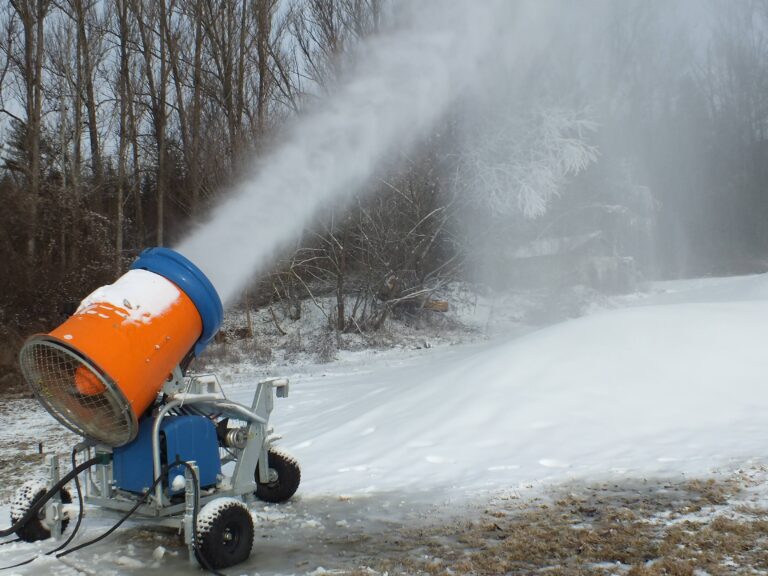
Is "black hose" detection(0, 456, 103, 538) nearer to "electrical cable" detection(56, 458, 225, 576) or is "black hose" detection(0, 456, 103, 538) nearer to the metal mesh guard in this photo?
the metal mesh guard

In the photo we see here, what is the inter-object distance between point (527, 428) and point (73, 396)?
12.1 ft

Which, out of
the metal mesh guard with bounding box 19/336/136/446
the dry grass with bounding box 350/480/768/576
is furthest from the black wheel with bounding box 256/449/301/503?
the metal mesh guard with bounding box 19/336/136/446

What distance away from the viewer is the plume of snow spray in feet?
17.3

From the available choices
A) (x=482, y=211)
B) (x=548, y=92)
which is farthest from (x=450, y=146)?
(x=548, y=92)

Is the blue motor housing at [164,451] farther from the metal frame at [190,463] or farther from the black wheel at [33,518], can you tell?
the black wheel at [33,518]

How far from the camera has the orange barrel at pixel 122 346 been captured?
376 cm

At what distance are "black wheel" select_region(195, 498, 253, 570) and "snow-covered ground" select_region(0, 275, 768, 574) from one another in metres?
0.10

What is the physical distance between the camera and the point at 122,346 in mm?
3793

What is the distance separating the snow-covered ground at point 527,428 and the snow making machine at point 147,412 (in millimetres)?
235

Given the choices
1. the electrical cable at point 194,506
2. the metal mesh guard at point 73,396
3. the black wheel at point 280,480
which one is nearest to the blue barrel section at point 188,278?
the metal mesh guard at point 73,396

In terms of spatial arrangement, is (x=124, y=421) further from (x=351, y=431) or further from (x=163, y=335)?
(x=351, y=431)

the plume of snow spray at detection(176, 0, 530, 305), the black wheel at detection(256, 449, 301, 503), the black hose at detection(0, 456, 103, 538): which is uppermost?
the plume of snow spray at detection(176, 0, 530, 305)

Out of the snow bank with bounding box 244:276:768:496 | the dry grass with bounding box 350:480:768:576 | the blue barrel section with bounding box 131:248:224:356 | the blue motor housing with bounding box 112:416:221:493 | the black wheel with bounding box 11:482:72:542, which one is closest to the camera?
the dry grass with bounding box 350:480:768:576

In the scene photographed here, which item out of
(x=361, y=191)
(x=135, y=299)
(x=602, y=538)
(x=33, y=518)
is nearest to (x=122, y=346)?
(x=135, y=299)
